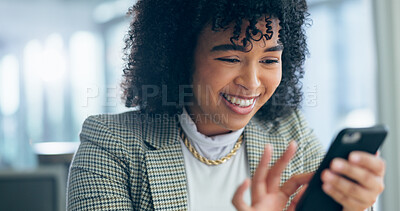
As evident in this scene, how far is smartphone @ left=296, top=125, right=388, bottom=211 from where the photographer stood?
87 cm

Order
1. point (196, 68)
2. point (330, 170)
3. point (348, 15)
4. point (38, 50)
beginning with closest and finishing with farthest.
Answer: point (330, 170), point (196, 68), point (348, 15), point (38, 50)

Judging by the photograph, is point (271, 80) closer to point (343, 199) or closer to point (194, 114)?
point (194, 114)

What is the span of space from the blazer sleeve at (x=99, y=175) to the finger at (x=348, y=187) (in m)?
0.60

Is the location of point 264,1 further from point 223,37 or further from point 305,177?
point 305,177

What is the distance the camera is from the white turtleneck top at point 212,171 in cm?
137

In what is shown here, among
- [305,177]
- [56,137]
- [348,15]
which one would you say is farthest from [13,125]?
[305,177]

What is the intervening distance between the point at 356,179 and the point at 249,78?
43cm

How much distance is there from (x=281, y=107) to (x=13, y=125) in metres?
4.41

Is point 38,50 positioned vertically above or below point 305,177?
above

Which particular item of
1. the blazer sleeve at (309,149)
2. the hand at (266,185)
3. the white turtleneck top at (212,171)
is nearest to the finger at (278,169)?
the hand at (266,185)

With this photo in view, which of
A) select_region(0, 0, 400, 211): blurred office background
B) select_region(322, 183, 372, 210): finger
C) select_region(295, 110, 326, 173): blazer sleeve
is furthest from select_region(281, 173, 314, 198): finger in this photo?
select_region(0, 0, 400, 211): blurred office background

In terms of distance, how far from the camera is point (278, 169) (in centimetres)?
94

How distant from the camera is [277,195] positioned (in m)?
0.98

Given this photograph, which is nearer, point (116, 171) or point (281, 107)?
point (116, 171)
